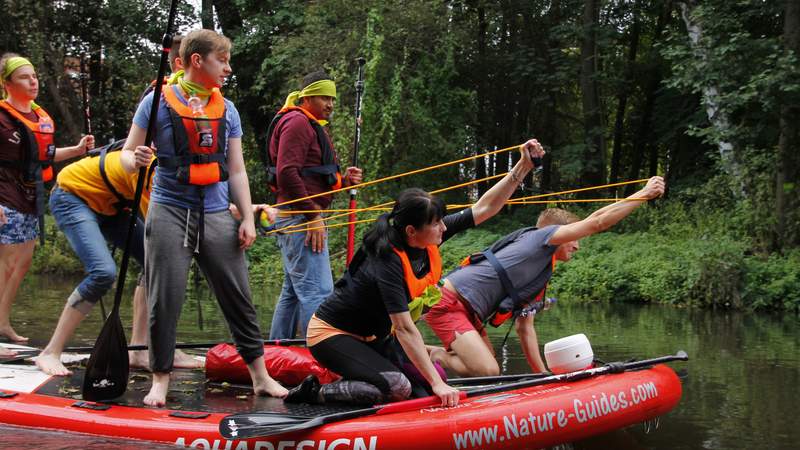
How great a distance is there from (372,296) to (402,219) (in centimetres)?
45

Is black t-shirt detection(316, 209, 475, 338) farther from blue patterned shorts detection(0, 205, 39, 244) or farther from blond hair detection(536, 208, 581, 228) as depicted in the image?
blue patterned shorts detection(0, 205, 39, 244)

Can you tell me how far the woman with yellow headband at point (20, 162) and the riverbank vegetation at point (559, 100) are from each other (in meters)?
9.44

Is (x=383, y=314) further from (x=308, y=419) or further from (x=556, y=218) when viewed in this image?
(x=556, y=218)

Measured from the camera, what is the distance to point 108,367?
5223mm

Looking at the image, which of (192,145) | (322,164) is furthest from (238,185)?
(322,164)

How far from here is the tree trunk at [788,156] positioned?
14586 mm

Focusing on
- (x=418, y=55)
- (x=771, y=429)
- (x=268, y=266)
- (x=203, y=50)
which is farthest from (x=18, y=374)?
(x=418, y=55)

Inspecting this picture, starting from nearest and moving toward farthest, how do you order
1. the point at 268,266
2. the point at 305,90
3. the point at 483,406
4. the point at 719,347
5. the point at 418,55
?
the point at 483,406 < the point at 305,90 < the point at 719,347 < the point at 268,266 < the point at 418,55

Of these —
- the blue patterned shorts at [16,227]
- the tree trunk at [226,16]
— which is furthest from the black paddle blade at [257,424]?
the tree trunk at [226,16]

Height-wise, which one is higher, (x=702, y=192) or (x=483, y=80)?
(x=483, y=80)

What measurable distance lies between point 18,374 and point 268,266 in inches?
517

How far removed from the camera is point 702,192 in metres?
17.5

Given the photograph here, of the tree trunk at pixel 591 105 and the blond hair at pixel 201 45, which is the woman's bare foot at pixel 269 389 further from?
the tree trunk at pixel 591 105

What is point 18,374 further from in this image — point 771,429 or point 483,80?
point 483,80
